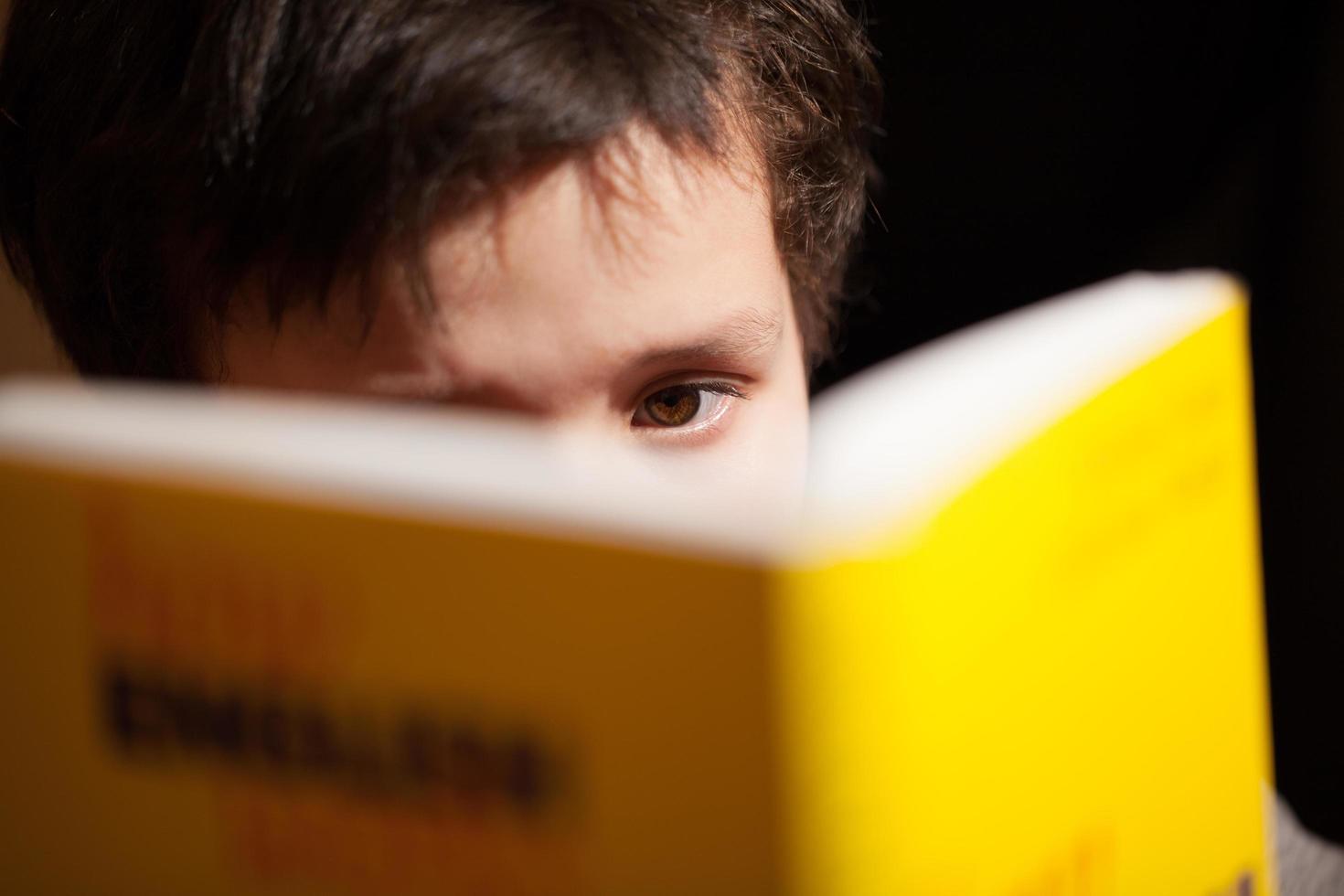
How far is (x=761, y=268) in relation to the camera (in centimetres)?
68

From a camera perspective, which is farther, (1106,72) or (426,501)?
(1106,72)

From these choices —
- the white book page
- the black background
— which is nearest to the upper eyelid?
the white book page

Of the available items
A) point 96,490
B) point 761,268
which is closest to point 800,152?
point 761,268

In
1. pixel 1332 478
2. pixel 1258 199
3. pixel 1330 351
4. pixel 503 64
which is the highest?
pixel 503 64

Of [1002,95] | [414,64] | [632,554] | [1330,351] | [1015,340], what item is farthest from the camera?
[1002,95]

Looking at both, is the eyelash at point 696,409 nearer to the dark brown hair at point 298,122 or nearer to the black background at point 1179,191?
the dark brown hair at point 298,122

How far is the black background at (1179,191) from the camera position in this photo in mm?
1047

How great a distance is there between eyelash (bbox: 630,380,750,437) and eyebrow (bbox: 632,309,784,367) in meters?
0.02

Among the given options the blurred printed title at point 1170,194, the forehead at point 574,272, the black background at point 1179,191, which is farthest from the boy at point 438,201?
the black background at point 1179,191

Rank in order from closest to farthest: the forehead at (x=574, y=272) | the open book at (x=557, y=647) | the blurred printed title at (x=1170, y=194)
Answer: the open book at (x=557, y=647), the forehead at (x=574, y=272), the blurred printed title at (x=1170, y=194)

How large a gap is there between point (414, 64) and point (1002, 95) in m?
0.72

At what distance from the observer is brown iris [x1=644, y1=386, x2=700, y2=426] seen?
0.65m

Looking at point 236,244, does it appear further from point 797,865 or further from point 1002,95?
point 1002,95

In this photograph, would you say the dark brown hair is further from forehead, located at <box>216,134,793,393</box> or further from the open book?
the open book
